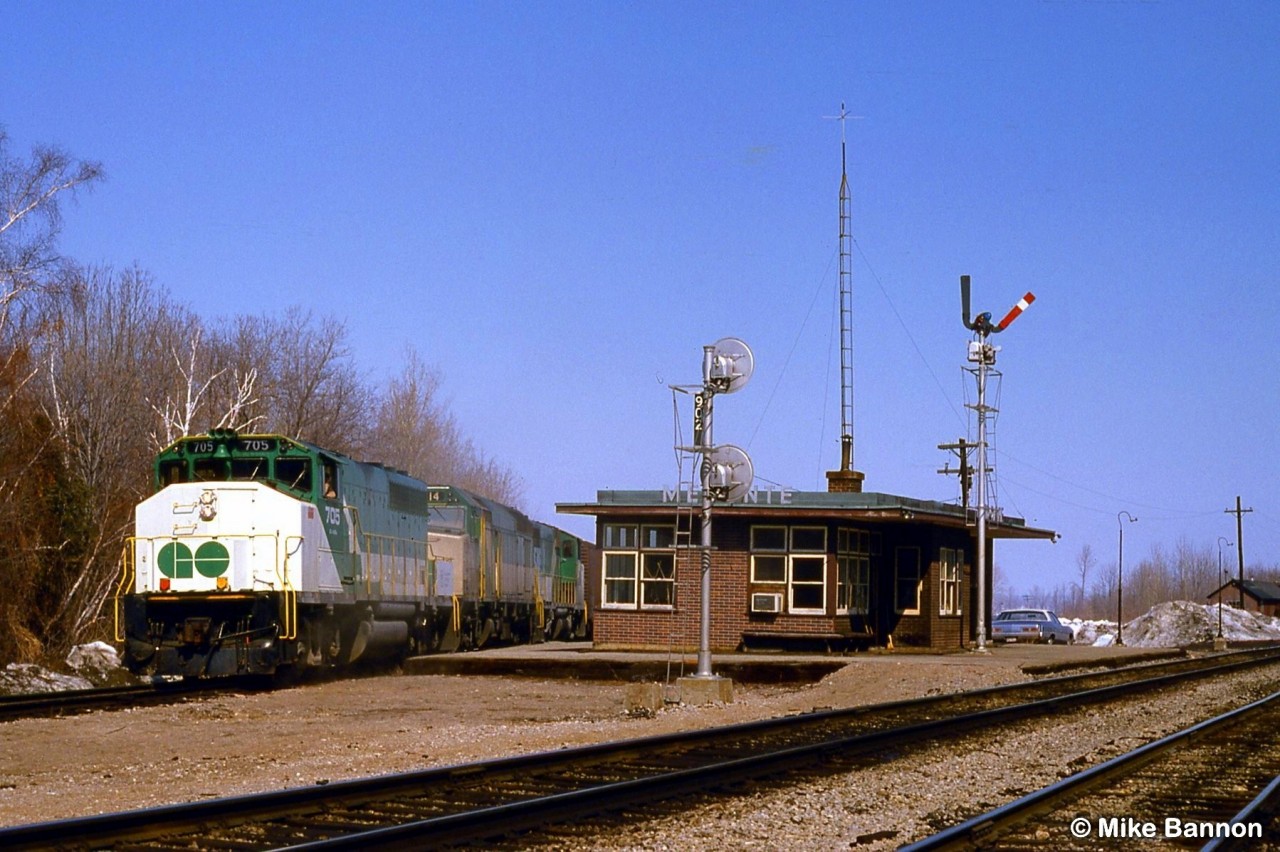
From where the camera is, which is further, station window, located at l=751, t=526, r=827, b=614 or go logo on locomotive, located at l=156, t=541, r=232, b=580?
station window, located at l=751, t=526, r=827, b=614

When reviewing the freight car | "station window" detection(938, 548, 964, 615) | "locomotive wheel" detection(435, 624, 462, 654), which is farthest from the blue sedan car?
the freight car

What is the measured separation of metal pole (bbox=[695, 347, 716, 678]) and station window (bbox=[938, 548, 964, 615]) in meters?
17.3

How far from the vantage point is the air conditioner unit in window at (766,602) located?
30555 mm

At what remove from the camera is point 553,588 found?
142 feet

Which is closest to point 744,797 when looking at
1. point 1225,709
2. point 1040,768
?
point 1040,768

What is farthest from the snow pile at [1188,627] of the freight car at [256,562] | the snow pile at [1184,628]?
the freight car at [256,562]

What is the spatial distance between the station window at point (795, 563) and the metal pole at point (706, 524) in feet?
37.6

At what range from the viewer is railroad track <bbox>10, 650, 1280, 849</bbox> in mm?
8492

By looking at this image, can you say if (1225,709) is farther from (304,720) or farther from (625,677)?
(304,720)

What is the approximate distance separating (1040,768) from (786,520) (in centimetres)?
1782

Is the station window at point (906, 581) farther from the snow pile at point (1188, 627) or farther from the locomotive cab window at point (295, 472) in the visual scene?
the snow pile at point (1188, 627)

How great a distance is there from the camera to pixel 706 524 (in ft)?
62.4

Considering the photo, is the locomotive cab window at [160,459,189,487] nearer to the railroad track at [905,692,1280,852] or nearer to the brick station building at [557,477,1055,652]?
the brick station building at [557,477,1055,652]

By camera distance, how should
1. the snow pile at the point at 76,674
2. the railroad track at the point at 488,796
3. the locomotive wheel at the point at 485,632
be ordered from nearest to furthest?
the railroad track at the point at 488,796, the snow pile at the point at 76,674, the locomotive wheel at the point at 485,632
